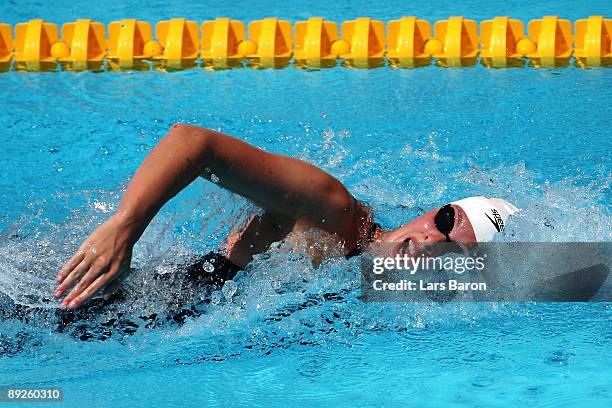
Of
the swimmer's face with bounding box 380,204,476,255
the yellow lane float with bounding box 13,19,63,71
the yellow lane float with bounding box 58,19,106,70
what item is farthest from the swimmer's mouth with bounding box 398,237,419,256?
the yellow lane float with bounding box 13,19,63,71

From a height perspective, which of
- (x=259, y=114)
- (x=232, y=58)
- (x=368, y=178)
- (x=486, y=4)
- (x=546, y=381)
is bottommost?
(x=546, y=381)

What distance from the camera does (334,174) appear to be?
3732 millimetres

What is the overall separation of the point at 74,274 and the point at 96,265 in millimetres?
49

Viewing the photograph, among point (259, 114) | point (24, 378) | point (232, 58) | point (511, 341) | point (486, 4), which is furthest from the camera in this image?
point (486, 4)

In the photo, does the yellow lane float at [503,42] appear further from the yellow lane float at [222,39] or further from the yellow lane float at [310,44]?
the yellow lane float at [222,39]

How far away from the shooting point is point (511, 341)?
8.82 feet

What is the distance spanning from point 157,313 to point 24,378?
40cm

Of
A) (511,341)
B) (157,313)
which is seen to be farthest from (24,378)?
(511,341)

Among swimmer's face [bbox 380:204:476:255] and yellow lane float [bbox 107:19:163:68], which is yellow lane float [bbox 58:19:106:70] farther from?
swimmer's face [bbox 380:204:476:255]

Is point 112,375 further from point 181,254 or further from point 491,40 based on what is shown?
point 491,40

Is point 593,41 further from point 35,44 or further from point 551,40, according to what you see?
point 35,44

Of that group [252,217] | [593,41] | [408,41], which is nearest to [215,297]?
[252,217]

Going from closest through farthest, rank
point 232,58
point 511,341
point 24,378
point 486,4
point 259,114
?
point 24,378
point 511,341
point 259,114
point 232,58
point 486,4

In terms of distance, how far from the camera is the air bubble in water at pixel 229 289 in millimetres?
2654
